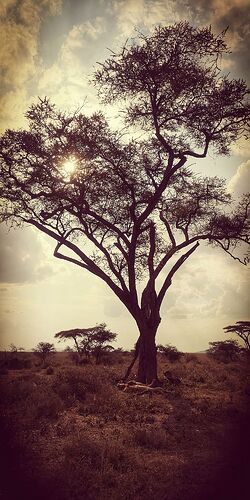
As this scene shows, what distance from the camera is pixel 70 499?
191 inches

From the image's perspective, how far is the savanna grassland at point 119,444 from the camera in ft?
17.3

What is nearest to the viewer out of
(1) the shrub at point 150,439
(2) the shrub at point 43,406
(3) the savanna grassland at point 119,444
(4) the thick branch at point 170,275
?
(3) the savanna grassland at point 119,444

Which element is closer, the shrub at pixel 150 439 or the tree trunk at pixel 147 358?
the shrub at pixel 150 439

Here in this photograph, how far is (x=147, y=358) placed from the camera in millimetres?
13906

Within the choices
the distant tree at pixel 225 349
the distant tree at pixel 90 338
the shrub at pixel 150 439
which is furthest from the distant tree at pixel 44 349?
the shrub at pixel 150 439

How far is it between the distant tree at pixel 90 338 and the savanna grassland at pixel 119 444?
2580cm

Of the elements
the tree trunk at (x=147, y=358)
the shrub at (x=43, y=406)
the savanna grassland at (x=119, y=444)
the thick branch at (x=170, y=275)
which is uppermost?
the thick branch at (x=170, y=275)

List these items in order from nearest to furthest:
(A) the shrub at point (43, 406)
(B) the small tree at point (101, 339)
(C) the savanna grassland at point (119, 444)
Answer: (C) the savanna grassland at point (119, 444) → (A) the shrub at point (43, 406) → (B) the small tree at point (101, 339)

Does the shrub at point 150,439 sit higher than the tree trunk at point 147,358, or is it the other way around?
the tree trunk at point 147,358

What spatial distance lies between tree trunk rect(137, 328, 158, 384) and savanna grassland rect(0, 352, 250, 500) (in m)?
1.48

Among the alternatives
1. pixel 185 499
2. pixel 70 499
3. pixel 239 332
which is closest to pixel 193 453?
pixel 185 499

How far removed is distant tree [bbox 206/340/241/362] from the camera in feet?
131

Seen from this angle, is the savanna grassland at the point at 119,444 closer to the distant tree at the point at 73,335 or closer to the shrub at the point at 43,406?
the shrub at the point at 43,406

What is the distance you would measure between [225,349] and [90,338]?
57.3 feet
